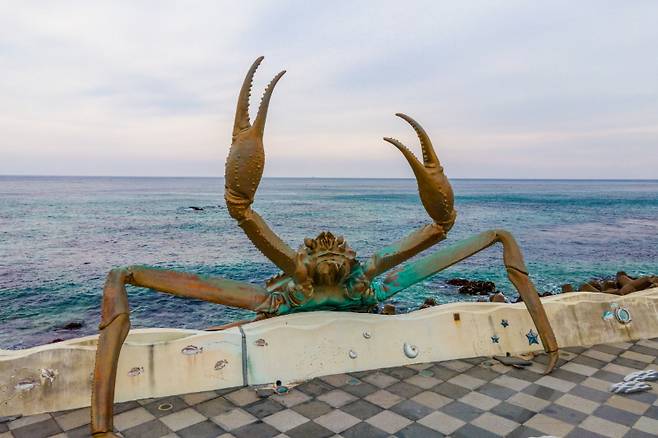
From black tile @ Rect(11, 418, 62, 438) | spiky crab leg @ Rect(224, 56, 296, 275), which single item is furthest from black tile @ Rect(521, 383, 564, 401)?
black tile @ Rect(11, 418, 62, 438)

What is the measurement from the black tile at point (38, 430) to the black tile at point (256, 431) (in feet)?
5.63

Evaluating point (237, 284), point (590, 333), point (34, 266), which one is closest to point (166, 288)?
point (237, 284)

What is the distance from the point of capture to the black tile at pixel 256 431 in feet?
13.8

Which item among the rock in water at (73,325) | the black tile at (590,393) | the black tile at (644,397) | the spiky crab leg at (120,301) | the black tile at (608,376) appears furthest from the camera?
the rock in water at (73,325)

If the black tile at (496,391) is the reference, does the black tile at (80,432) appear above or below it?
below

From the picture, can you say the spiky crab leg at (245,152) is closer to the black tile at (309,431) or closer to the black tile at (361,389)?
the black tile at (309,431)

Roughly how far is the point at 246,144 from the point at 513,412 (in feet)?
12.9

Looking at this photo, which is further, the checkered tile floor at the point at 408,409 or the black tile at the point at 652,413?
the black tile at the point at 652,413

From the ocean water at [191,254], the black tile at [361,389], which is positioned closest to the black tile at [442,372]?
the black tile at [361,389]

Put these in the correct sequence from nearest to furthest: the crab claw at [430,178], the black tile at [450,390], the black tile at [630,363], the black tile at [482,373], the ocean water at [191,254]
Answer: the black tile at [450,390]
the crab claw at [430,178]
the black tile at [482,373]
the black tile at [630,363]
the ocean water at [191,254]

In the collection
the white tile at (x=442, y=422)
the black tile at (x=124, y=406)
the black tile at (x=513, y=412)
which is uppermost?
the black tile at (x=513, y=412)

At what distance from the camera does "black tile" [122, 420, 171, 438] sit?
4199 mm

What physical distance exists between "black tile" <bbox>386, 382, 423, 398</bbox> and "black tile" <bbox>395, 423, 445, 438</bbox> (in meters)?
0.67

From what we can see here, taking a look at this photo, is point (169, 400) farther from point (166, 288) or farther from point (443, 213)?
point (443, 213)
